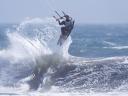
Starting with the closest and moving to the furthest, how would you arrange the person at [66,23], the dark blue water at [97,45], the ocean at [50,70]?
the ocean at [50,70], the person at [66,23], the dark blue water at [97,45]

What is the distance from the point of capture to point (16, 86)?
25062 mm

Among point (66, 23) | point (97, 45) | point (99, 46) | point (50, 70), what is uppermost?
point (66, 23)

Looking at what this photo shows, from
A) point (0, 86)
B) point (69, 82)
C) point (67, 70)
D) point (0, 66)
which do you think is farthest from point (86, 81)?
point (0, 66)

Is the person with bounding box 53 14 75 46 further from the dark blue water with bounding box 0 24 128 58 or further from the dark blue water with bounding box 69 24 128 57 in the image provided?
the dark blue water with bounding box 69 24 128 57

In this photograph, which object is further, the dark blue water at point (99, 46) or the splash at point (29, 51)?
the dark blue water at point (99, 46)

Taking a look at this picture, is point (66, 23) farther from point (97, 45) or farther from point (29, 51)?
point (97, 45)

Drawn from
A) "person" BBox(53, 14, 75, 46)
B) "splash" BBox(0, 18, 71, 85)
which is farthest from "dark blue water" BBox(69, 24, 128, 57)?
"person" BBox(53, 14, 75, 46)

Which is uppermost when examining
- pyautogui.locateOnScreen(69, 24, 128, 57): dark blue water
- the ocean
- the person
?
the person

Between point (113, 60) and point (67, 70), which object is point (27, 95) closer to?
point (67, 70)

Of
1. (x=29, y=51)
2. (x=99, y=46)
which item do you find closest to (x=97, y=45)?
(x=99, y=46)

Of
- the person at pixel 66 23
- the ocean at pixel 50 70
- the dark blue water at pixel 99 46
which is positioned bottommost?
the dark blue water at pixel 99 46

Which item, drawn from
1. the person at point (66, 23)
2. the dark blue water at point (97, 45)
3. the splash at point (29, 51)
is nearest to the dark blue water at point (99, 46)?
the dark blue water at point (97, 45)

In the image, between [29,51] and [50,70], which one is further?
[29,51]

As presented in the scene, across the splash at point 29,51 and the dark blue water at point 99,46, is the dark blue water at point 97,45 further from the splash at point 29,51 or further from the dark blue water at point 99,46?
the splash at point 29,51
